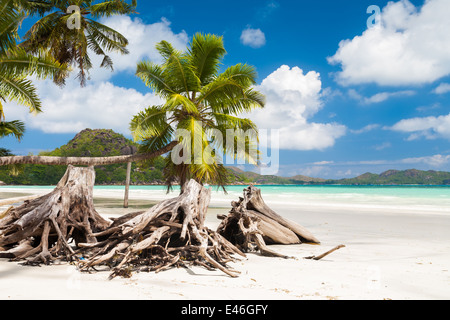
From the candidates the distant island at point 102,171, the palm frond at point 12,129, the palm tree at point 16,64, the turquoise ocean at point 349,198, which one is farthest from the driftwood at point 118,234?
the distant island at point 102,171

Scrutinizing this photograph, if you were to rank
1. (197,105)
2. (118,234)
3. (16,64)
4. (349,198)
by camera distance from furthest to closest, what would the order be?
(349,198)
(197,105)
(16,64)
(118,234)

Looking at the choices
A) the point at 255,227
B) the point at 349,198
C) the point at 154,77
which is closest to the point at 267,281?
the point at 255,227

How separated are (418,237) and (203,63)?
390 inches

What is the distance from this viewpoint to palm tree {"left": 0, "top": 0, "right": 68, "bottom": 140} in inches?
306

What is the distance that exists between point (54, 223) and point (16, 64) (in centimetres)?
678

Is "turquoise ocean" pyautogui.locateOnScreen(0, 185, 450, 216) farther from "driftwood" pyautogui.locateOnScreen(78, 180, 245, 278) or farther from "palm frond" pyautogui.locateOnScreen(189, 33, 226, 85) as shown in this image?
"driftwood" pyautogui.locateOnScreen(78, 180, 245, 278)

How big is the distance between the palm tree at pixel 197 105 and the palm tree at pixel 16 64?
3140 millimetres

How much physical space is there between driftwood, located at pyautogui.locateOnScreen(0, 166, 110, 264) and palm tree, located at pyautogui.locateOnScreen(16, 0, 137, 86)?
38.2ft

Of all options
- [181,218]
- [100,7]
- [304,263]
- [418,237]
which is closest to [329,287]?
[304,263]

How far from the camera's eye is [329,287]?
3.56 meters

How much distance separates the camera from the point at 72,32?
1505 centimetres

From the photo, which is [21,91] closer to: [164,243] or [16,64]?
[16,64]

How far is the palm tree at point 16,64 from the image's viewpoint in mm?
7781
